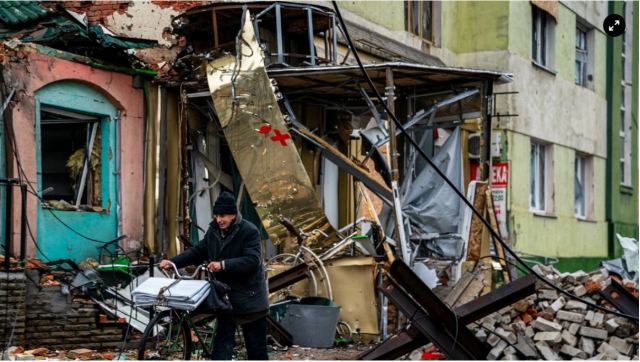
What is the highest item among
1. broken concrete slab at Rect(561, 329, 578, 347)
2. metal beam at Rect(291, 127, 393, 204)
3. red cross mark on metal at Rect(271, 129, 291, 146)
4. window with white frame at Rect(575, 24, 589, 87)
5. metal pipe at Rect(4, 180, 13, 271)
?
window with white frame at Rect(575, 24, 589, 87)

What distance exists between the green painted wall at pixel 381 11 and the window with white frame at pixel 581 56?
6707 mm

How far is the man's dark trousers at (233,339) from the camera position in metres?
8.91

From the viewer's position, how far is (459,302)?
13195 mm

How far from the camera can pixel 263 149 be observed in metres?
13.1

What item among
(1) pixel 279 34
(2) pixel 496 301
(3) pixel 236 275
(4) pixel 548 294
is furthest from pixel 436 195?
(3) pixel 236 275

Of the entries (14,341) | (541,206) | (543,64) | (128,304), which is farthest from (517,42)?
(14,341)

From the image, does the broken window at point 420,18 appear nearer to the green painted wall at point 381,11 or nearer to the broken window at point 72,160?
the green painted wall at point 381,11

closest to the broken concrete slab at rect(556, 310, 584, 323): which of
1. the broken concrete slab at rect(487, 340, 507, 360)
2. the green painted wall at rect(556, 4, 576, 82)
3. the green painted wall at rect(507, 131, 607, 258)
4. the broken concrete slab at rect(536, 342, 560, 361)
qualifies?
the broken concrete slab at rect(536, 342, 560, 361)

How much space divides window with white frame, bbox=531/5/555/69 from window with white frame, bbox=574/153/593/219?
2.76 metres

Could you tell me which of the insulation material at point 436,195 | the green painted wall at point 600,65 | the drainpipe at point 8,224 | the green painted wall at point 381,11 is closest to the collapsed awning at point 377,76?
the insulation material at point 436,195

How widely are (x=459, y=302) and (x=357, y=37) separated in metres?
5.24

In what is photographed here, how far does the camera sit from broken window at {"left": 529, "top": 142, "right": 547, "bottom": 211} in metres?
21.4

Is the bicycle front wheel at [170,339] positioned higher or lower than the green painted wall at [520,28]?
lower

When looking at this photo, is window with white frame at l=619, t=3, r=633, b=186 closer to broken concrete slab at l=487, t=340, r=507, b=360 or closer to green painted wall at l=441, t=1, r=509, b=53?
green painted wall at l=441, t=1, r=509, b=53
